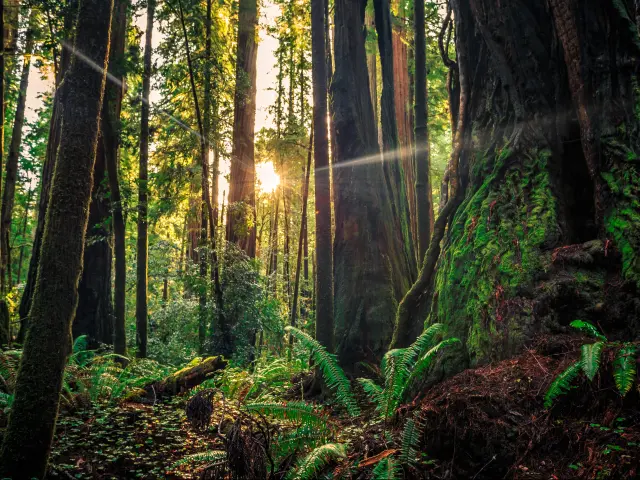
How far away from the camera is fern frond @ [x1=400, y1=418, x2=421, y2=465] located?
267 cm

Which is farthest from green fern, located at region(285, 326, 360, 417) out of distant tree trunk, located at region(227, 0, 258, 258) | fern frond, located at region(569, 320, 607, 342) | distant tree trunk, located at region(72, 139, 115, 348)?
distant tree trunk, located at region(227, 0, 258, 258)

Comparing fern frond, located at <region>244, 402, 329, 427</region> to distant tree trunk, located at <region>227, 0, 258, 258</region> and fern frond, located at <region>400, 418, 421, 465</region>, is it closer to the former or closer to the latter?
fern frond, located at <region>400, 418, 421, 465</region>

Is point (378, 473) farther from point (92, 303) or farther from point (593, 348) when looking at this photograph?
point (92, 303)

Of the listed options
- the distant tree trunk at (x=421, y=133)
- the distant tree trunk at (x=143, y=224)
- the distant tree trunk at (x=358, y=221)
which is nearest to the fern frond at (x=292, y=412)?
the distant tree trunk at (x=358, y=221)

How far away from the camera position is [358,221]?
7.03 meters

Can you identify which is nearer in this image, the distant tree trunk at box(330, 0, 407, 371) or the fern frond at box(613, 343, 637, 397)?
the fern frond at box(613, 343, 637, 397)

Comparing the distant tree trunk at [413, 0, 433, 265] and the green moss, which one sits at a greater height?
the distant tree trunk at [413, 0, 433, 265]

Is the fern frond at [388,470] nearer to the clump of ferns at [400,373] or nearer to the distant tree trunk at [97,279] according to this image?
the clump of ferns at [400,373]

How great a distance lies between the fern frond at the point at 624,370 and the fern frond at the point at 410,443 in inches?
48.0

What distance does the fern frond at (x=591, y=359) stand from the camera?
2525 millimetres

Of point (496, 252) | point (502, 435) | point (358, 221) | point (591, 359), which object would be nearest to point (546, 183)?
point (496, 252)

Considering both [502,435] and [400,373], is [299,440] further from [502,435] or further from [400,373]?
[502,435]

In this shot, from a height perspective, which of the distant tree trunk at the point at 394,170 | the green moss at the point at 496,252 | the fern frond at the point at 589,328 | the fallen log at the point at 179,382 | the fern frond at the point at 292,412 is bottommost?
the fallen log at the point at 179,382

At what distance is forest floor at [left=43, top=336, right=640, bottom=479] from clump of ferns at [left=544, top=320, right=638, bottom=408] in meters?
0.11
